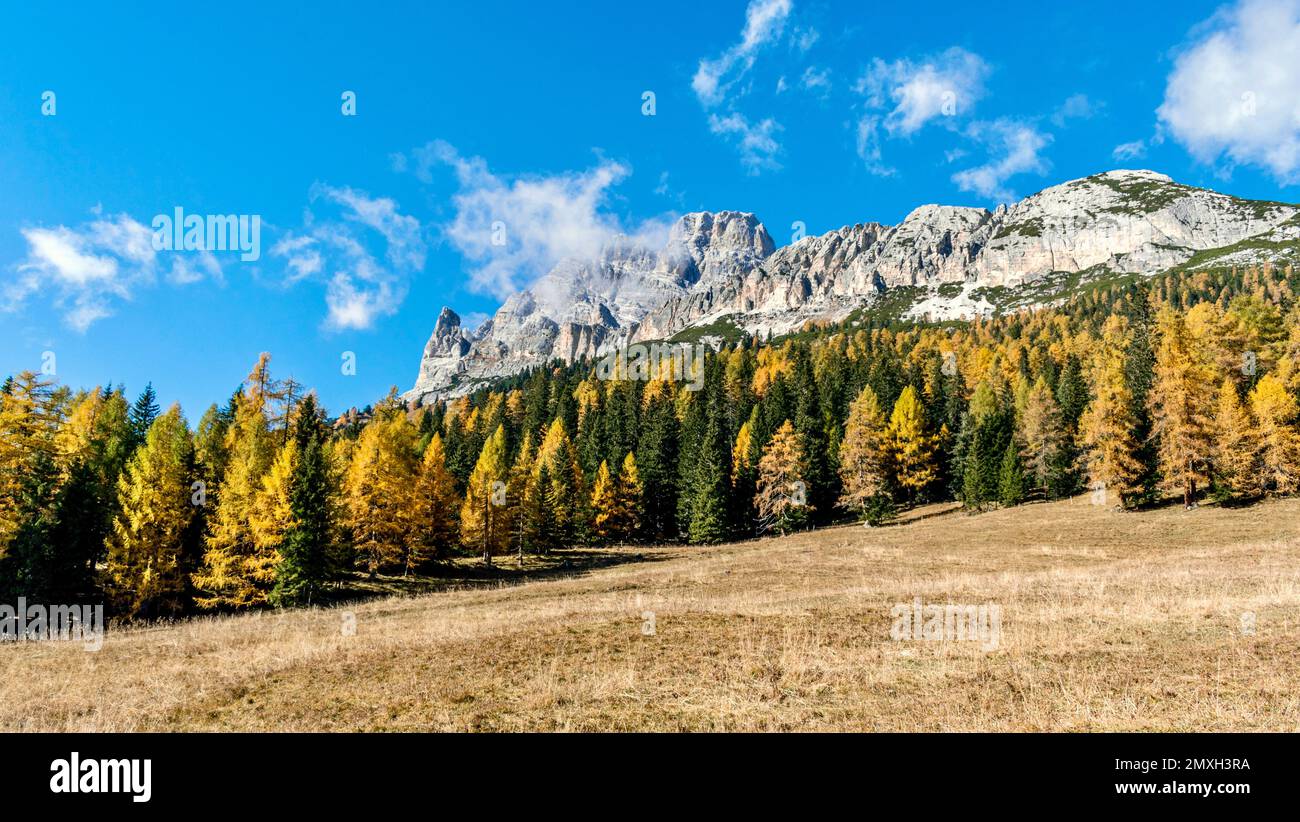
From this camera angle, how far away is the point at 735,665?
12.7 meters

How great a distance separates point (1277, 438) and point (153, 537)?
74592 millimetres

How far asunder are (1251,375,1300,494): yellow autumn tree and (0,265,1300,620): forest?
15 centimetres

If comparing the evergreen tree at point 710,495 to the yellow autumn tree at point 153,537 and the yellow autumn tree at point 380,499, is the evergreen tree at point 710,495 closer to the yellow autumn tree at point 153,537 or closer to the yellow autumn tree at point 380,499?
the yellow autumn tree at point 380,499

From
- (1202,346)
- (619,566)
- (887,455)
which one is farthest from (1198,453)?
(619,566)

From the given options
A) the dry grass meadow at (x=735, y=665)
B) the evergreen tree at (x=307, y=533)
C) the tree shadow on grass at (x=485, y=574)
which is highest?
the evergreen tree at (x=307, y=533)

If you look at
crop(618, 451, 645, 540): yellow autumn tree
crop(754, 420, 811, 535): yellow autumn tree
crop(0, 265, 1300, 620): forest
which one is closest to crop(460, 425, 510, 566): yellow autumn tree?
crop(0, 265, 1300, 620): forest

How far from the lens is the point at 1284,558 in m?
25.1

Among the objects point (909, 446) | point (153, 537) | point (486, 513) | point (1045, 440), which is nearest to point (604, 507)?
point (486, 513)

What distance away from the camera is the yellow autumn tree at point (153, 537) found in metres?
33.1

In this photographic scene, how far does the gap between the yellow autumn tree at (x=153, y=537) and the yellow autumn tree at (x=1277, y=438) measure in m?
73.2

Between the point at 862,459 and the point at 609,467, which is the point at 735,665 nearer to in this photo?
the point at 862,459

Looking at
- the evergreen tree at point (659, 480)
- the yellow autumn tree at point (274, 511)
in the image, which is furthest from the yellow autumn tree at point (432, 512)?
the evergreen tree at point (659, 480)
